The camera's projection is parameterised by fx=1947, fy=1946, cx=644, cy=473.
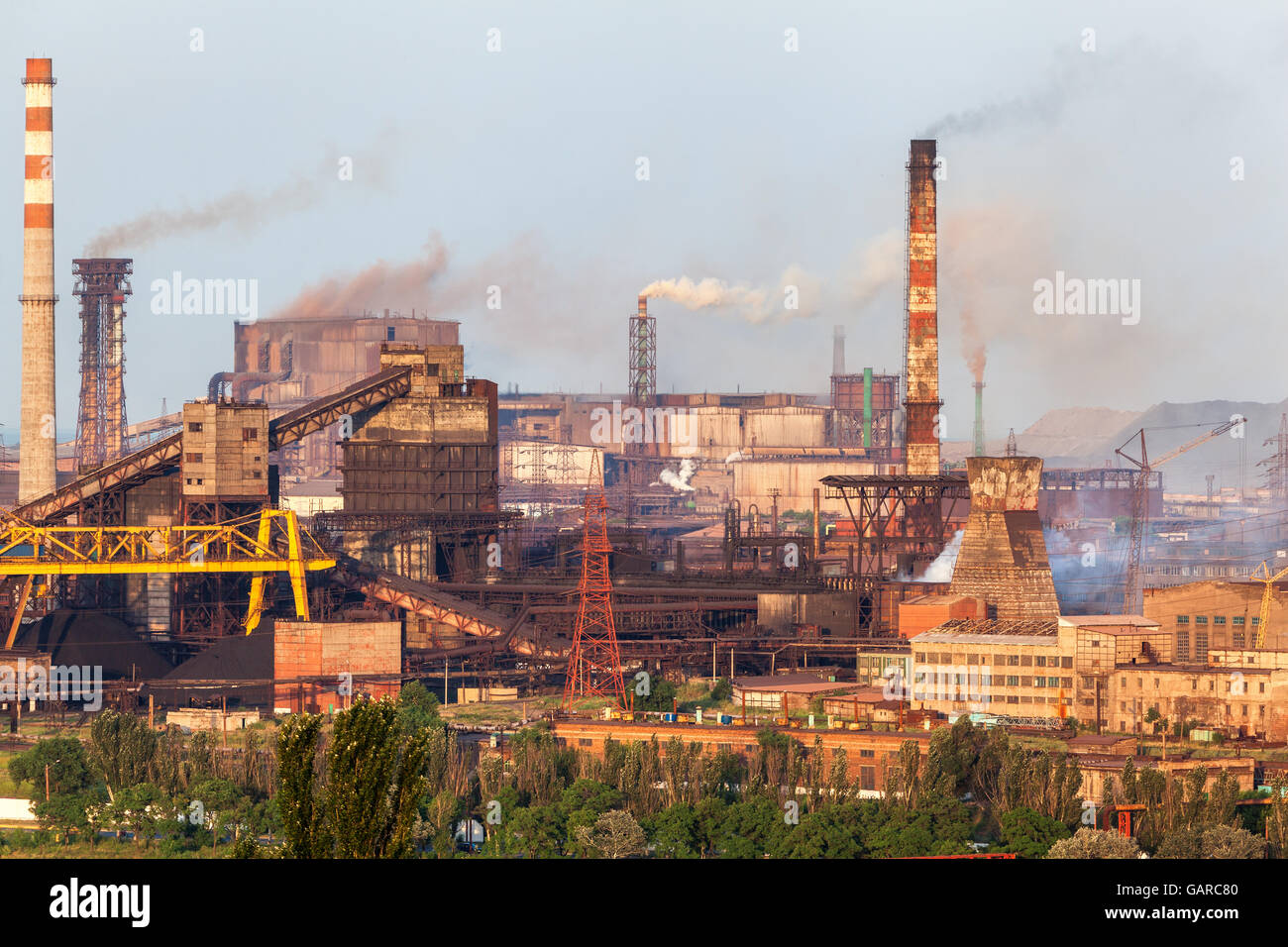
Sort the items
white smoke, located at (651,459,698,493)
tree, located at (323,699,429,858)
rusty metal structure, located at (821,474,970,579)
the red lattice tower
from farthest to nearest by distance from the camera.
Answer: white smoke, located at (651,459,698,493) < rusty metal structure, located at (821,474,970,579) < the red lattice tower < tree, located at (323,699,429,858)

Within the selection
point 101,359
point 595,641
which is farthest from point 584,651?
point 101,359

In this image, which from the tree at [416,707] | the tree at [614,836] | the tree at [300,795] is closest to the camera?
the tree at [300,795]

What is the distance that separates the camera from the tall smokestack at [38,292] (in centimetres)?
Result: 8869

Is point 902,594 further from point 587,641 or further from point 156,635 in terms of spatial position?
point 156,635

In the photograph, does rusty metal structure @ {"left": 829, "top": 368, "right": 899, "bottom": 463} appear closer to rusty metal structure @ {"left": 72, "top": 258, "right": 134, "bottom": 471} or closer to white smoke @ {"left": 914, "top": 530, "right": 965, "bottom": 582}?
rusty metal structure @ {"left": 72, "top": 258, "right": 134, "bottom": 471}

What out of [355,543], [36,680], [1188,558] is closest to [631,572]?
[355,543]

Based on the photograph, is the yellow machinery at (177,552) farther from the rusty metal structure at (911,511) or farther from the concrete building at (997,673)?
the concrete building at (997,673)

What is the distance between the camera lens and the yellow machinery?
65500 millimetres

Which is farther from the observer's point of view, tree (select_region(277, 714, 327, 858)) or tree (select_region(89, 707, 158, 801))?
tree (select_region(89, 707, 158, 801))

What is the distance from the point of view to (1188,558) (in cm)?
11212

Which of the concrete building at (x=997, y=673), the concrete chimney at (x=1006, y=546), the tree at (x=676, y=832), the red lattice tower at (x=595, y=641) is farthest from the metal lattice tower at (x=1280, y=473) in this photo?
the tree at (x=676, y=832)

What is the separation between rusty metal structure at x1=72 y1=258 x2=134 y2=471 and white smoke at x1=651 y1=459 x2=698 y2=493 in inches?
2189

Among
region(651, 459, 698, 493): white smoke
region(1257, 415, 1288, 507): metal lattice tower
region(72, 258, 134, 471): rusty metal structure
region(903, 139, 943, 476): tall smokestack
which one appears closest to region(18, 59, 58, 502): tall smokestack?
region(72, 258, 134, 471): rusty metal structure

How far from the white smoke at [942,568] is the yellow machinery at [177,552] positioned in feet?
74.8
